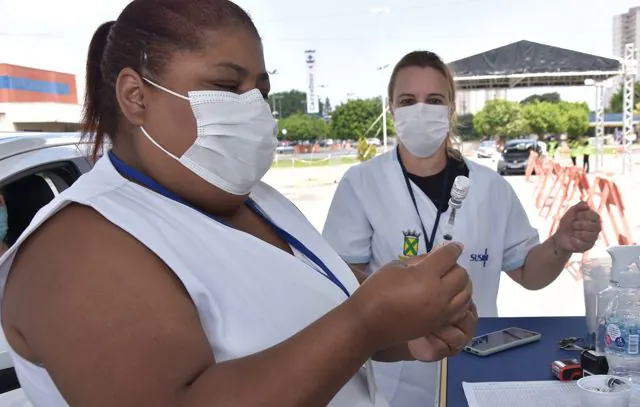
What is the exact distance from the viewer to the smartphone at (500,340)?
1679mm

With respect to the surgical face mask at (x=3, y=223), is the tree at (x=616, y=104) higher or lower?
higher

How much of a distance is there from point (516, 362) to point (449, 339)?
2.21ft

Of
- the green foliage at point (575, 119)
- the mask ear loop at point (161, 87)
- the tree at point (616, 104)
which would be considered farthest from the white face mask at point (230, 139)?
the tree at point (616, 104)

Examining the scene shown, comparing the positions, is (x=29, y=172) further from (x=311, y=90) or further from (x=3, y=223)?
(x=311, y=90)

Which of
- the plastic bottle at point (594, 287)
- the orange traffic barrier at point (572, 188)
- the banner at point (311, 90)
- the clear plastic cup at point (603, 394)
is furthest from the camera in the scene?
the banner at point (311, 90)

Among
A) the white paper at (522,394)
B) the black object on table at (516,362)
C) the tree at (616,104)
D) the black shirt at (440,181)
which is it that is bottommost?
the black object on table at (516,362)

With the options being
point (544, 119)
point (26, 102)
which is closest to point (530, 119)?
point (544, 119)

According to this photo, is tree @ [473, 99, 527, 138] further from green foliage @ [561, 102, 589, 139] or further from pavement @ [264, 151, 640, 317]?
pavement @ [264, 151, 640, 317]

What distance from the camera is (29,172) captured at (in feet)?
6.36

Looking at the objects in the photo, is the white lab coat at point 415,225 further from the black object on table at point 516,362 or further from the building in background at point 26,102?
the building in background at point 26,102

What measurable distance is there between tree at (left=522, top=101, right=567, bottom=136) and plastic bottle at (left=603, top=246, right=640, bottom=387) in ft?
161

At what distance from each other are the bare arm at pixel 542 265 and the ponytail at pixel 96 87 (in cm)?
167

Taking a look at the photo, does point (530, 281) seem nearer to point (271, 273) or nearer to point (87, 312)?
point (271, 273)

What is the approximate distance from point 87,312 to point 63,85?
32599mm
